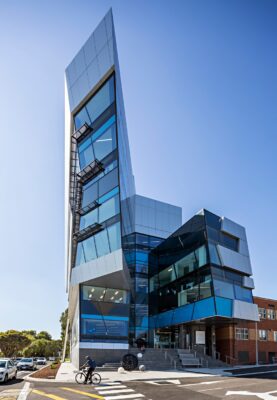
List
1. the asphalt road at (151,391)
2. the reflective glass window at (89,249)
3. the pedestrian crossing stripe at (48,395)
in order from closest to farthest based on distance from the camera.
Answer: the pedestrian crossing stripe at (48,395) → the asphalt road at (151,391) → the reflective glass window at (89,249)

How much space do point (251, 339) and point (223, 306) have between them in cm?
1321

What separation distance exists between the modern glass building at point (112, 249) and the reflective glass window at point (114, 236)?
0.28 feet

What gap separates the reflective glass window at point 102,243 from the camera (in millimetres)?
31227

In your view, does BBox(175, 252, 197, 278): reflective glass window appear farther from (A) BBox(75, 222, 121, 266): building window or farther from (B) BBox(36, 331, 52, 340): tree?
(B) BBox(36, 331, 52, 340): tree

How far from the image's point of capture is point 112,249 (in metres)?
30.5

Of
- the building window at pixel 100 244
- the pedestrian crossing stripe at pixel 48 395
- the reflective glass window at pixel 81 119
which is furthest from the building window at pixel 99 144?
the pedestrian crossing stripe at pixel 48 395

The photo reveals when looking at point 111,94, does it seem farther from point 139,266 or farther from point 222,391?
point 222,391

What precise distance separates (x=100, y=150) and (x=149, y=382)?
19923 mm

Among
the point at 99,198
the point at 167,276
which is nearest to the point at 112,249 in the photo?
the point at 99,198

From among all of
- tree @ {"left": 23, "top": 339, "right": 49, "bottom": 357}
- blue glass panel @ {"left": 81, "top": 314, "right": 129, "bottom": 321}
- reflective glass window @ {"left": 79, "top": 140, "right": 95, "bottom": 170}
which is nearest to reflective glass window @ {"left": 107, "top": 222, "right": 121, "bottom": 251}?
blue glass panel @ {"left": 81, "top": 314, "right": 129, "bottom": 321}

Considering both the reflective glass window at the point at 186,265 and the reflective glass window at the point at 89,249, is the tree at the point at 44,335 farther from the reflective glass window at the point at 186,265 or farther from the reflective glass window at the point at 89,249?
the reflective glass window at the point at 89,249

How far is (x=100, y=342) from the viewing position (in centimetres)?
3078

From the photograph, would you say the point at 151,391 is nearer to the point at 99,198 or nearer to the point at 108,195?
the point at 108,195

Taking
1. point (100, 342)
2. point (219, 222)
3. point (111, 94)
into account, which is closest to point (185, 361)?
point (100, 342)
